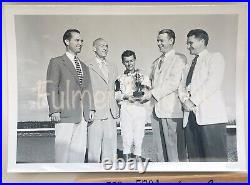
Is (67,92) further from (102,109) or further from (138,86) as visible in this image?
(138,86)

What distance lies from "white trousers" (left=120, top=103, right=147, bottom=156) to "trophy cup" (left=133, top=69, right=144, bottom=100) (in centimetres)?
4

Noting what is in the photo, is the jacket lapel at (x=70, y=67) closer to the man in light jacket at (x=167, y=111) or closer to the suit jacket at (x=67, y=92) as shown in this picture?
the suit jacket at (x=67, y=92)

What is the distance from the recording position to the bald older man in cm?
111

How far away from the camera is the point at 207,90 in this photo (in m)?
1.12

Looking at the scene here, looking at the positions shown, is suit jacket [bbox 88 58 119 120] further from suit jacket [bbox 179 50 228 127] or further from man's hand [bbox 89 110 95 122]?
suit jacket [bbox 179 50 228 127]

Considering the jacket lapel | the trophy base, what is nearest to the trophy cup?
the trophy base

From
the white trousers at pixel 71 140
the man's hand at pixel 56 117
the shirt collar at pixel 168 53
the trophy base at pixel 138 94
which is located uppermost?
the shirt collar at pixel 168 53

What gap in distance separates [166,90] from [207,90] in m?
0.15

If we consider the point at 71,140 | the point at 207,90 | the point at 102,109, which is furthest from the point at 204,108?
the point at 71,140

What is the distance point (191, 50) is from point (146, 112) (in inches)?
11.1

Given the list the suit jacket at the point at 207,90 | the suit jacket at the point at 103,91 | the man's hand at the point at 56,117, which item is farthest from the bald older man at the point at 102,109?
the suit jacket at the point at 207,90

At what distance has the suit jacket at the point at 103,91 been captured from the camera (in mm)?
1113

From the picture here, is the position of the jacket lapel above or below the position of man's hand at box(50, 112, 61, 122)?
above

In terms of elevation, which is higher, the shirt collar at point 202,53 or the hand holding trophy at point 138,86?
the shirt collar at point 202,53
